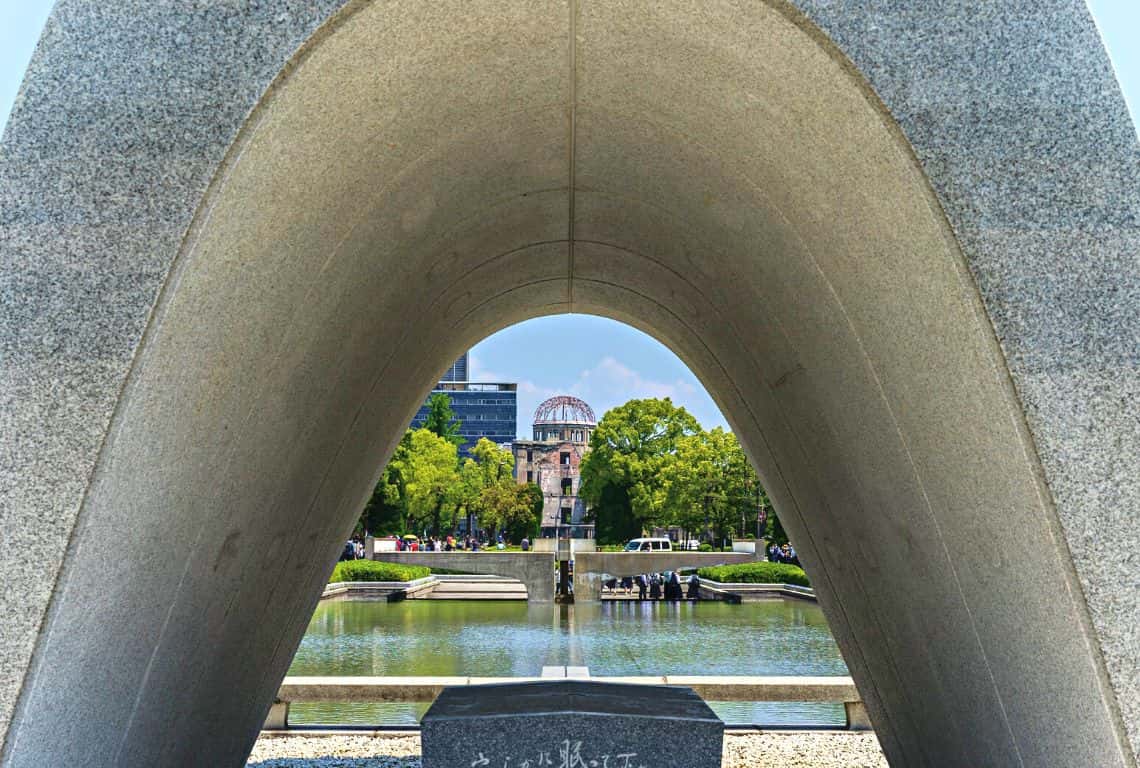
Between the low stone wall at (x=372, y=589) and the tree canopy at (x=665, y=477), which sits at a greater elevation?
the tree canopy at (x=665, y=477)

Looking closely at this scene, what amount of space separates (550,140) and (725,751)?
6.21m

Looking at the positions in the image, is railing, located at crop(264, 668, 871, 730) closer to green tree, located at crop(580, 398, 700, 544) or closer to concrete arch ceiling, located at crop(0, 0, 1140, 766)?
concrete arch ceiling, located at crop(0, 0, 1140, 766)

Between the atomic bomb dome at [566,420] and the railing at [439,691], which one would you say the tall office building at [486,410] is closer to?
the atomic bomb dome at [566,420]

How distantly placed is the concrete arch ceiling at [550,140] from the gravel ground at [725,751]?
408cm

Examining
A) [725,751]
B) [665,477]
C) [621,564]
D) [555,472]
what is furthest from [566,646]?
[555,472]

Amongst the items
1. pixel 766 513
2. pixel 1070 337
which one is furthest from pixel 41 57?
pixel 766 513

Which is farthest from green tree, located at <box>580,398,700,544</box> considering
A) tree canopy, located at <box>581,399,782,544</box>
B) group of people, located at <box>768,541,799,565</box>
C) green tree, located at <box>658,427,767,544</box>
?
group of people, located at <box>768,541,799,565</box>

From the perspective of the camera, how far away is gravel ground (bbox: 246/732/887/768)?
30.2 feet

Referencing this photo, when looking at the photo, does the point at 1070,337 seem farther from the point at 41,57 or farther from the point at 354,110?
the point at 41,57

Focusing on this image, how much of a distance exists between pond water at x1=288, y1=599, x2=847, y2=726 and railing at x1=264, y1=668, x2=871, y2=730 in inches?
17.2

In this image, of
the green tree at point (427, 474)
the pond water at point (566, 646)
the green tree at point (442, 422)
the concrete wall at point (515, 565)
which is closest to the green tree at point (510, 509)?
the green tree at point (427, 474)

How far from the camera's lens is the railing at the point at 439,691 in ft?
34.9

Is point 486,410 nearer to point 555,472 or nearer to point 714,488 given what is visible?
point 555,472

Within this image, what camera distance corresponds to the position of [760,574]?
40719 millimetres
